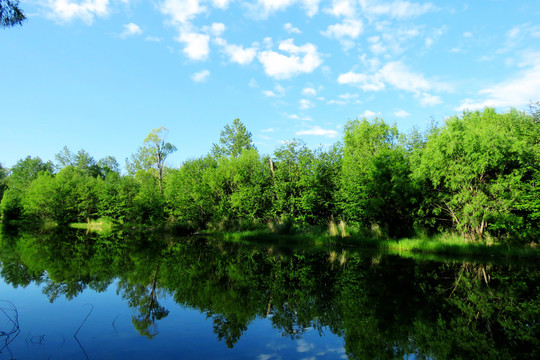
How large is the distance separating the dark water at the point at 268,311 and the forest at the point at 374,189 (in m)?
5.29

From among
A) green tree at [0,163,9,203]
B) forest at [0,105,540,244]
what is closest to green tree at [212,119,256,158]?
forest at [0,105,540,244]

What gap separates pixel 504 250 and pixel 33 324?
19.6 m

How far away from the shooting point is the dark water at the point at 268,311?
519cm

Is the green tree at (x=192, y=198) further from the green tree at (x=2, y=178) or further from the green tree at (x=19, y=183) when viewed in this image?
the green tree at (x=2, y=178)

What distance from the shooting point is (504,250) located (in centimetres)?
1502

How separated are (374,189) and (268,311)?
1672 centimetres

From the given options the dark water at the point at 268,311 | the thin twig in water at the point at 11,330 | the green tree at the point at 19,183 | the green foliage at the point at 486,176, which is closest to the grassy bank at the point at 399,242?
the green foliage at the point at 486,176

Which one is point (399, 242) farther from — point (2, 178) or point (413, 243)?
point (2, 178)

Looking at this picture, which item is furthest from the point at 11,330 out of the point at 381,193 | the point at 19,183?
the point at 19,183

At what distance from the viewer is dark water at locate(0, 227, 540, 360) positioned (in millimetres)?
5188

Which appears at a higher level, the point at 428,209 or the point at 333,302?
the point at 428,209

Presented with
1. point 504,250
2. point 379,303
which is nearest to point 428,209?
point 504,250

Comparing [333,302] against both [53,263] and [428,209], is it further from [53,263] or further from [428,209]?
[428,209]

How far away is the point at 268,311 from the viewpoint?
23.6ft
